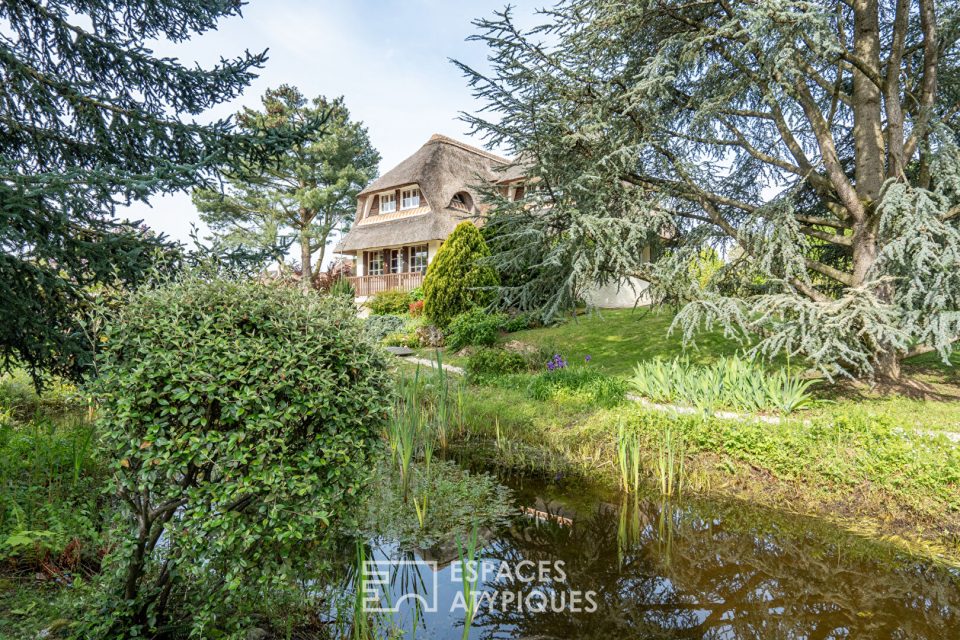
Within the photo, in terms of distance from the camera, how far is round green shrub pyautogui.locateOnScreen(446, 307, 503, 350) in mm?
11102

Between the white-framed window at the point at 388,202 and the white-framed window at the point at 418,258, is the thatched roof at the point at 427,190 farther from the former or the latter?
the white-framed window at the point at 418,258

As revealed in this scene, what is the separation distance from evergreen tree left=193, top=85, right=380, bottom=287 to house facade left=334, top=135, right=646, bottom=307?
9.86 feet

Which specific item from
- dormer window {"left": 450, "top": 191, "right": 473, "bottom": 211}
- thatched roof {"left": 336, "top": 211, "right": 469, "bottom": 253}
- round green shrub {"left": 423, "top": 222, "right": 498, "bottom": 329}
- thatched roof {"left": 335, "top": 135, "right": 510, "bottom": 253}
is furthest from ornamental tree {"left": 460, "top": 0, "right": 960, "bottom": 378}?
dormer window {"left": 450, "top": 191, "right": 473, "bottom": 211}

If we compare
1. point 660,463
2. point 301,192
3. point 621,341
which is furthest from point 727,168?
point 301,192

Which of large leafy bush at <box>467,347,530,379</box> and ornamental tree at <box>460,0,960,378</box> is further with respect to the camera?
large leafy bush at <box>467,347,530,379</box>

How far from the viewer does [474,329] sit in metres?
11.4

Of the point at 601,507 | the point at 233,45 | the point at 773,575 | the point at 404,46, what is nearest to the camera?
the point at 773,575

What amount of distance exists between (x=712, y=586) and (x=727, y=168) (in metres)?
6.29

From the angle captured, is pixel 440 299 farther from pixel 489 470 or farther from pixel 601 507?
pixel 601 507

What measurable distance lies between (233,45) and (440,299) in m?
8.33

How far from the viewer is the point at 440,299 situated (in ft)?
44.0

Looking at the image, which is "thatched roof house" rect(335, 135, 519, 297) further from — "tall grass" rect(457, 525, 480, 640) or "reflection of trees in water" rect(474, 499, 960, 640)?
"tall grass" rect(457, 525, 480, 640)

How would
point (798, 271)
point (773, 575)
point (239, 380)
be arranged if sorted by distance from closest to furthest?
1. point (239, 380)
2. point (773, 575)
3. point (798, 271)

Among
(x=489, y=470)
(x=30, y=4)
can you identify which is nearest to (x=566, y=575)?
(x=489, y=470)
